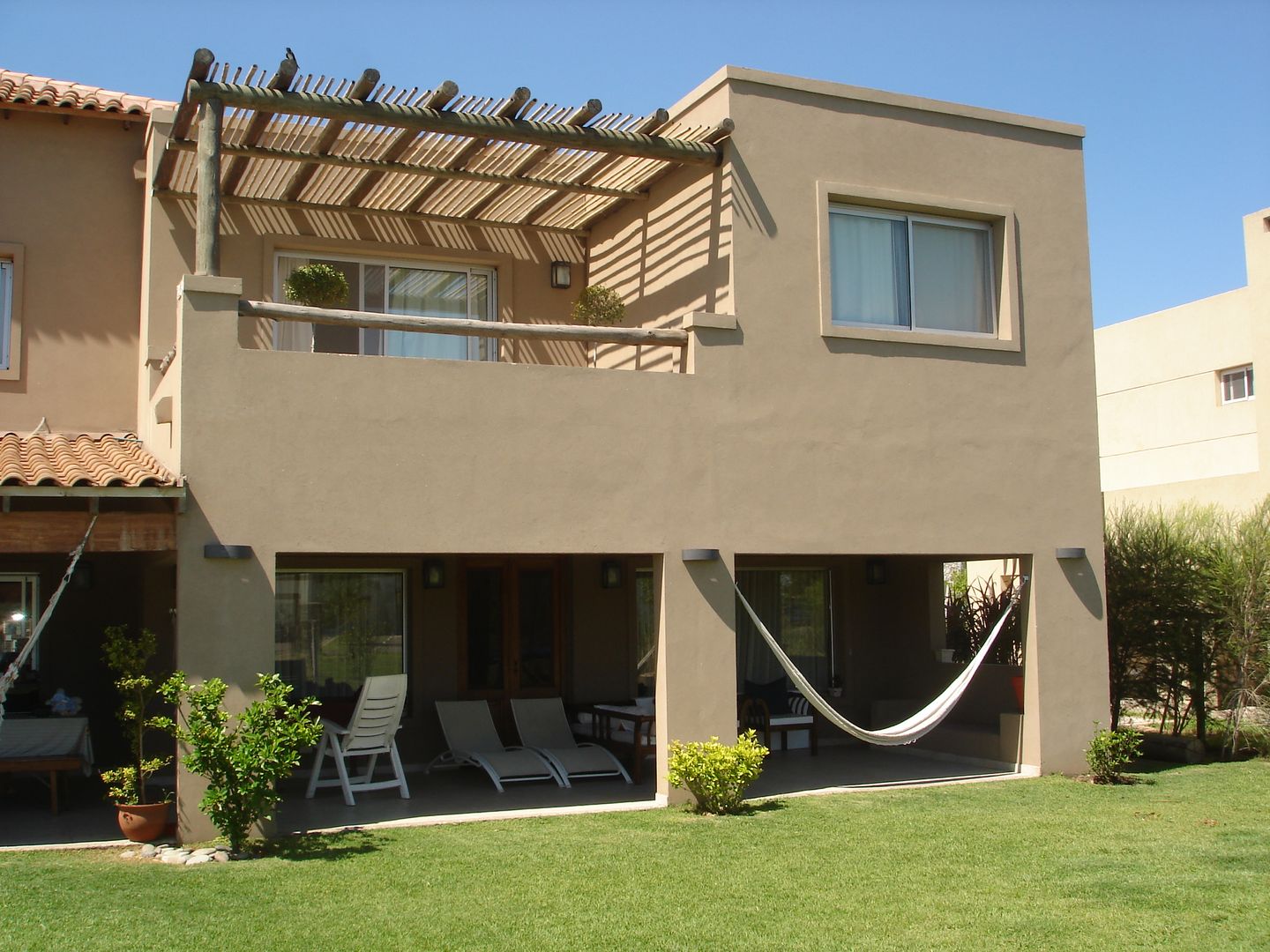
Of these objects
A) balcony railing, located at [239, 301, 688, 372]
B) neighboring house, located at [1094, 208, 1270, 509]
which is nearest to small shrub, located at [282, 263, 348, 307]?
balcony railing, located at [239, 301, 688, 372]

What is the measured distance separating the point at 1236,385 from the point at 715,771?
2385cm

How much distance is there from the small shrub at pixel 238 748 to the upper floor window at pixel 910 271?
652cm

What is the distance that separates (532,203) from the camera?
542 inches

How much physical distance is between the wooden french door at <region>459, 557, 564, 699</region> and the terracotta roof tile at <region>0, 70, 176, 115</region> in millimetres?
6084

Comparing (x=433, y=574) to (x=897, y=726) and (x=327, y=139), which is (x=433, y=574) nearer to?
(x=327, y=139)

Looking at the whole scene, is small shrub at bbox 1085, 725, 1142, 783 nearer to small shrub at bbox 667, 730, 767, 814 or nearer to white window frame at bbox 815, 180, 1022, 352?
small shrub at bbox 667, 730, 767, 814

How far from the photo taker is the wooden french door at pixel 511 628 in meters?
14.3

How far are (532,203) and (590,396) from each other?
3544mm

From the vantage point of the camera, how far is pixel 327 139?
11.2 metres

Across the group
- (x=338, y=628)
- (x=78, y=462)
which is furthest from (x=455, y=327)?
(x=338, y=628)

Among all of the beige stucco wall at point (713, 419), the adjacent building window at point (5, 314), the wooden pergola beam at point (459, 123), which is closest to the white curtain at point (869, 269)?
the beige stucco wall at point (713, 419)

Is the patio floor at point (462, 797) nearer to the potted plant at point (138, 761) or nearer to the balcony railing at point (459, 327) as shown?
the potted plant at point (138, 761)

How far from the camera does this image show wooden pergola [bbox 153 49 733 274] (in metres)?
10.3

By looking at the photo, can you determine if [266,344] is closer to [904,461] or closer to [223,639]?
[223,639]
